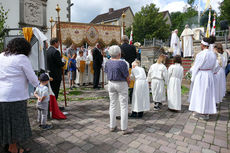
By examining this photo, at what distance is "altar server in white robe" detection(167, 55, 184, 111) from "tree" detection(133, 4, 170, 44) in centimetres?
2541

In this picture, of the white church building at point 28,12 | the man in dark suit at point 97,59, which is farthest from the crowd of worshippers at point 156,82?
the white church building at point 28,12

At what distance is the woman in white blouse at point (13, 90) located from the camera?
2.37m

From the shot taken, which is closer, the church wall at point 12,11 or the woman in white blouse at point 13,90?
the woman in white blouse at point 13,90

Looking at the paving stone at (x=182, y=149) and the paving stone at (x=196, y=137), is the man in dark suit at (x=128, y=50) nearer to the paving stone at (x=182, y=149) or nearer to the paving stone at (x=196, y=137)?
the paving stone at (x=196, y=137)

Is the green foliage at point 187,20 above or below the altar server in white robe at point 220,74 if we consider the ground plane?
above

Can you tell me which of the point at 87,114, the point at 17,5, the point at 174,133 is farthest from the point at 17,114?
the point at 17,5

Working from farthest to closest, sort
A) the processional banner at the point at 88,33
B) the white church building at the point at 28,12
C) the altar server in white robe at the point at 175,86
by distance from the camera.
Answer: the white church building at the point at 28,12 < the processional banner at the point at 88,33 < the altar server in white robe at the point at 175,86

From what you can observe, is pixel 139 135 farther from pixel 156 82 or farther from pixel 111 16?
pixel 111 16

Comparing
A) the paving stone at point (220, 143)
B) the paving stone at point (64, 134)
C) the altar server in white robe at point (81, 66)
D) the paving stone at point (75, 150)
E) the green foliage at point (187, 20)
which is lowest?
the paving stone at point (220, 143)

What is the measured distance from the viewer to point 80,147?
113 inches

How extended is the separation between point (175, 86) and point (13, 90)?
4.15 meters

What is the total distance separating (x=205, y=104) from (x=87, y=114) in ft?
10.5

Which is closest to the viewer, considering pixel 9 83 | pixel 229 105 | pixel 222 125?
pixel 9 83

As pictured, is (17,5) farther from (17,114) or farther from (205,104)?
(205,104)
